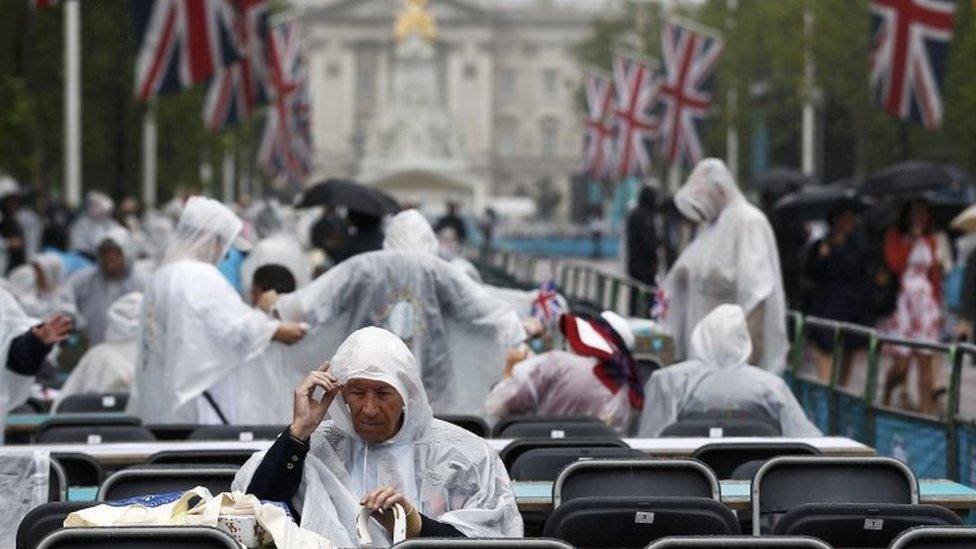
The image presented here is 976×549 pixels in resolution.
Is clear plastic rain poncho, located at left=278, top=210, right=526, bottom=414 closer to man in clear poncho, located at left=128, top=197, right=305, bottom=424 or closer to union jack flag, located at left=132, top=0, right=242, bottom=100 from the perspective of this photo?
man in clear poncho, located at left=128, top=197, right=305, bottom=424

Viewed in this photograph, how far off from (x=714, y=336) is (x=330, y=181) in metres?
8.54

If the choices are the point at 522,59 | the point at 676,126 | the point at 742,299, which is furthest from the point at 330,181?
the point at 522,59

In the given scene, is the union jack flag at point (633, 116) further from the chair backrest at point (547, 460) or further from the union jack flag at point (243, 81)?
the chair backrest at point (547, 460)

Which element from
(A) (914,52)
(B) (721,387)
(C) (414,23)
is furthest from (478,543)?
(C) (414,23)

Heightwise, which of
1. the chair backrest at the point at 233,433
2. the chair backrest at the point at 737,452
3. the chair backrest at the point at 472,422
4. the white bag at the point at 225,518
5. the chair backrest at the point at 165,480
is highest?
the white bag at the point at 225,518

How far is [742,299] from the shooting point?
603 inches

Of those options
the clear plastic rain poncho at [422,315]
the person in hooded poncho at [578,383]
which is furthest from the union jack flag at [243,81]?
the person in hooded poncho at [578,383]

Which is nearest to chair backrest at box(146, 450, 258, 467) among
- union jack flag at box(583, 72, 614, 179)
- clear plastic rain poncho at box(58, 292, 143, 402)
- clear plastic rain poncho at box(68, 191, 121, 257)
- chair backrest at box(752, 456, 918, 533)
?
chair backrest at box(752, 456, 918, 533)

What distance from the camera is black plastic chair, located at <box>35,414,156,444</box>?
10602 millimetres

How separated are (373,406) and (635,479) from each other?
1271 millimetres

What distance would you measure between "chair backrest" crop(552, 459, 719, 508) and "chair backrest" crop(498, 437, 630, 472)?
1292mm

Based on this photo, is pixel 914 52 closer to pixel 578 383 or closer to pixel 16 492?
pixel 578 383

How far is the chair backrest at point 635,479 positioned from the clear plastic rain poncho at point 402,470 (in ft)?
2.37

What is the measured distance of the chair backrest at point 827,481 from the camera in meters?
8.34
